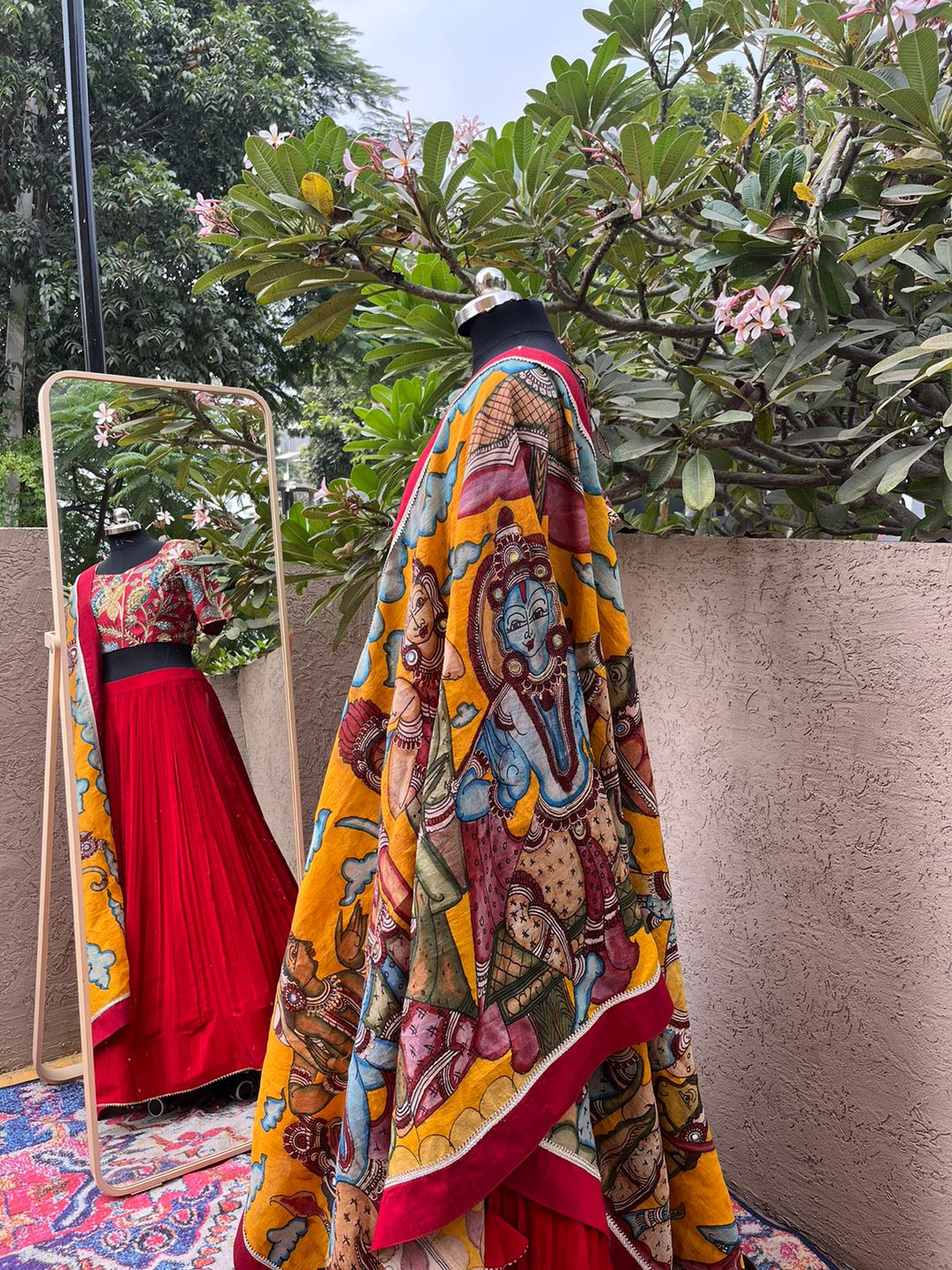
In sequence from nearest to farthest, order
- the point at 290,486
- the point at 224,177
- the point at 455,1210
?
the point at 455,1210 → the point at 290,486 → the point at 224,177

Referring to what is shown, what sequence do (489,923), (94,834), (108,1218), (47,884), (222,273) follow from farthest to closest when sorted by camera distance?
(47,884) → (94,834) → (108,1218) → (222,273) → (489,923)

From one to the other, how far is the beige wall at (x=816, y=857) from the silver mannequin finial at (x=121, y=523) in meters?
0.88

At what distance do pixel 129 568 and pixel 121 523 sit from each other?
8 centimetres

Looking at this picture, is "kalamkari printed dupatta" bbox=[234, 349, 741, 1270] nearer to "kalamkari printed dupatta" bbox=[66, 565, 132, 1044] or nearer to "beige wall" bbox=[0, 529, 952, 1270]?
"beige wall" bbox=[0, 529, 952, 1270]

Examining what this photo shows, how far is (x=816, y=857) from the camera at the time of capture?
1.21 meters

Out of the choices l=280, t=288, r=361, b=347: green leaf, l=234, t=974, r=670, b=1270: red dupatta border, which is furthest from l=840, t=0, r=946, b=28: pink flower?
l=234, t=974, r=670, b=1270: red dupatta border

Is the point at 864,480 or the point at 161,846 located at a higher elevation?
the point at 864,480

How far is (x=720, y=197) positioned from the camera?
1.35 m

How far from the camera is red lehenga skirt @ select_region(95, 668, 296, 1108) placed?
169 centimetres

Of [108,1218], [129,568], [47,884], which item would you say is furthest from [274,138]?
[108,1218]

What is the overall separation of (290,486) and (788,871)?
141 cm

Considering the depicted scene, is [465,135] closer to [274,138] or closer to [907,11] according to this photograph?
[274,138]

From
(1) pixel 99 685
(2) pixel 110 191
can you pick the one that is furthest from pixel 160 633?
(2) pixel 110 191

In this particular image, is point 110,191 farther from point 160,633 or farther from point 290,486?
point 160,633
